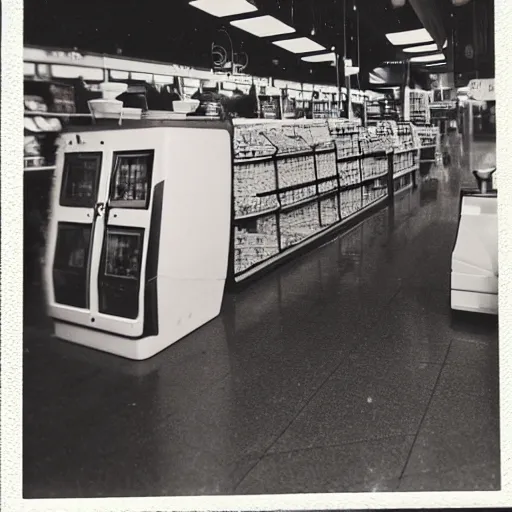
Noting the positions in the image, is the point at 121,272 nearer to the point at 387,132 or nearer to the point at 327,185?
the point at 327,185

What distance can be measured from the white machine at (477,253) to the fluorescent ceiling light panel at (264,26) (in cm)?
94

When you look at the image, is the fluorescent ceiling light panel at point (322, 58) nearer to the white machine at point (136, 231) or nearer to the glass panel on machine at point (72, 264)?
the white machine at point (136, 231)

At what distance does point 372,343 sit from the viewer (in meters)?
2.42

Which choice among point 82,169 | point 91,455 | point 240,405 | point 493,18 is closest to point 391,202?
point 493,18

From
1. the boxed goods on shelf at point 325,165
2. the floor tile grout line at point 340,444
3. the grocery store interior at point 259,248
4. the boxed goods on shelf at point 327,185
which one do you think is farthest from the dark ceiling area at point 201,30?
the floor tile grout line at point 340,444

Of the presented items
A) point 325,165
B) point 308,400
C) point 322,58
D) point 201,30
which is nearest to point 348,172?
point 325,165

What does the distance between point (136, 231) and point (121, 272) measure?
0.17m

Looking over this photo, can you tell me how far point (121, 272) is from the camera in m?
2.38

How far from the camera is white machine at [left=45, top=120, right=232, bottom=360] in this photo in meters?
2.34

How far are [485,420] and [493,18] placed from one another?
5.05 feet

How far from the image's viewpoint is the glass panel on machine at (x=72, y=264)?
238 centimetres

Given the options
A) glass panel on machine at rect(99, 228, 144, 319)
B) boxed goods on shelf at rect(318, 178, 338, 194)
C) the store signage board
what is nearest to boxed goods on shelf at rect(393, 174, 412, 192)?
boxed goods on shelf at rect(318, 178, 338, 194)

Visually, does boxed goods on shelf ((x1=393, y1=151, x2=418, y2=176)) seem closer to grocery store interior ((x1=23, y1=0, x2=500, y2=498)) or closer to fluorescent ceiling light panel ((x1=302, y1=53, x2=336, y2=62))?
grocery store interior ((x1=23, y1=0, x2=500, y2=498))

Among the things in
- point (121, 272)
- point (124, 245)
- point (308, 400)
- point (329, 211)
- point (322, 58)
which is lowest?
point (308, 400)
